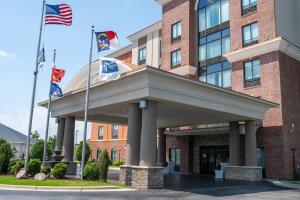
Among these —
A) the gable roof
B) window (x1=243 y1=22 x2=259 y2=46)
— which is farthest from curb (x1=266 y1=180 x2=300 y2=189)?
the gable roof

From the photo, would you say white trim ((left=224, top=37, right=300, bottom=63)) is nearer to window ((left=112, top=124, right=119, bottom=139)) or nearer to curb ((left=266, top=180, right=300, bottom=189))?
curb ((left=266, top=180, right=300, bottom=189))

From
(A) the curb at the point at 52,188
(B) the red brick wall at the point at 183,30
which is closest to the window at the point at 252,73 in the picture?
(B) the red brick wall at the point at 183,30

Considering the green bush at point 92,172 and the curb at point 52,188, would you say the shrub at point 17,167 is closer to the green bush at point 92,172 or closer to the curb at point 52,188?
the green bush at point 92,172

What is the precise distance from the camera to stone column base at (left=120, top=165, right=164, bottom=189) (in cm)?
1719

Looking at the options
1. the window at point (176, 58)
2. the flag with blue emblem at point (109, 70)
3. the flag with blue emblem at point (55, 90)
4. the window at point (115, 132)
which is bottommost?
the window at point (115, 132)

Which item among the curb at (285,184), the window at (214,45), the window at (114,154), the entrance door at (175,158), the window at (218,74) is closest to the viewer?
the curb at (285,184)

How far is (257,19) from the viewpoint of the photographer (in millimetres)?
30203

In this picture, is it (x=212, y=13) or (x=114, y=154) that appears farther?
(x=114, y=154)

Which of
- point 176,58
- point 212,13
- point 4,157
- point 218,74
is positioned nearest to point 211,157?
point 218,74

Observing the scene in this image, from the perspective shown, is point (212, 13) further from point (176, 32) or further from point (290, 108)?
point (290, 108)

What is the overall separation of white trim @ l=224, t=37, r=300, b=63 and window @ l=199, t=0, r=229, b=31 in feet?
16.1

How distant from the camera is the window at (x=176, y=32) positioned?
1499 inches

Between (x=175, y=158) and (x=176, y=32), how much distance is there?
14760 mm

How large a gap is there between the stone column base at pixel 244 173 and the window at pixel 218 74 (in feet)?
29.5
